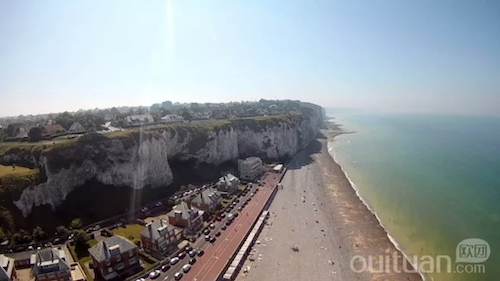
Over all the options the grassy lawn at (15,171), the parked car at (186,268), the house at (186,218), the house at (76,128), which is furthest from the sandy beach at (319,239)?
the house at (76,128)

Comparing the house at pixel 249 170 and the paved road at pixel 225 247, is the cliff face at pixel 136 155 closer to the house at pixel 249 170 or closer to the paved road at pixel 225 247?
the house at pixel 249 170


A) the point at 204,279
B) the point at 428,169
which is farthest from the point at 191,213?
the point at 428,169

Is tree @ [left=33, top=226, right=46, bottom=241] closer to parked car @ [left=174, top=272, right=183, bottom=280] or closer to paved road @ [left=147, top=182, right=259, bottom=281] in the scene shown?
paved road @ [left=147, top=182, right=259, bottom=281]

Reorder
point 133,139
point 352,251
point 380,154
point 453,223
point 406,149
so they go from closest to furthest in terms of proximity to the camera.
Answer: point 352,251 → point 453,223 → point 133,139 → point 380,154 → point 406,149

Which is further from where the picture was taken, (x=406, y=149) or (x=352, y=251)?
(x=406, y=149)

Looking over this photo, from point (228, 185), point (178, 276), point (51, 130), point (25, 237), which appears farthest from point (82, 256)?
point (51, 130)

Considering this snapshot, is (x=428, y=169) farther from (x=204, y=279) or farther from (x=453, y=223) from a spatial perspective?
(x=204, y=279)

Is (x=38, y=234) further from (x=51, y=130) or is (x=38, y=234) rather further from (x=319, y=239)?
(x=51, y=130)

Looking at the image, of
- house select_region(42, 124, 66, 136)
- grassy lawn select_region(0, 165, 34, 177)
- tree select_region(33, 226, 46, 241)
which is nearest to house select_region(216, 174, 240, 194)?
tree select_region(33, 226, 46, 241)
